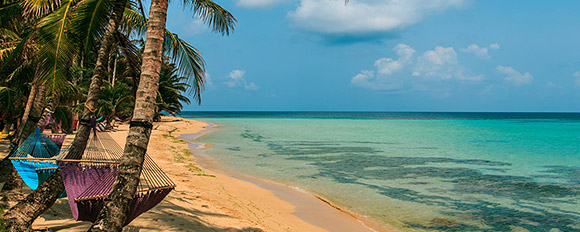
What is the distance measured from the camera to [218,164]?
44.2 feet

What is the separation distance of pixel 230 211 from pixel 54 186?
109 inches

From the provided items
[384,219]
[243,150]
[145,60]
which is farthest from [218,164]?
[145,60]

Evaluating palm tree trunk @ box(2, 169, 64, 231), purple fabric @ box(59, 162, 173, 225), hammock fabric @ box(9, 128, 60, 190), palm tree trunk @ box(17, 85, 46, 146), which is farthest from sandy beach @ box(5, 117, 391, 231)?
palm tree trunk @ box(17, 85, 46, 146)

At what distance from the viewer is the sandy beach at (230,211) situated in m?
4.66

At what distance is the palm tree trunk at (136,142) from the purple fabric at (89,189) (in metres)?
0.17

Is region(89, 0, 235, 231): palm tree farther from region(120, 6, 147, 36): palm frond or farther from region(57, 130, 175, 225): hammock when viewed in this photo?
region(120, 6, 147, 36): palm frond

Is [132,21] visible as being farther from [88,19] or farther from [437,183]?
[437,183]

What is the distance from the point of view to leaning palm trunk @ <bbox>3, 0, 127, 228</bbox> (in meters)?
3.82

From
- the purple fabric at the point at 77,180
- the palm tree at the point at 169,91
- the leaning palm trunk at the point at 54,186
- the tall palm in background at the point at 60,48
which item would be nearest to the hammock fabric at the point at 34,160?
the leaning palm trunk at the point at 54,186

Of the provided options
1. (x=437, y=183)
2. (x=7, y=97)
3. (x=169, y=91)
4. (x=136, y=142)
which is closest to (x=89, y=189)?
(x=136, y=142)

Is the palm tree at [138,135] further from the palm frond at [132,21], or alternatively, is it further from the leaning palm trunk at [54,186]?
the palm frond at [132,21]

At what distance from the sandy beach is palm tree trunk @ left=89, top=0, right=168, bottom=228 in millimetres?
1024

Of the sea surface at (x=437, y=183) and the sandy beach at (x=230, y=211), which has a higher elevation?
the sandy beach at (x=230, y=211)

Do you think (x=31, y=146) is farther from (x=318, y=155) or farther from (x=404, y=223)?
(x=318, y=155)
